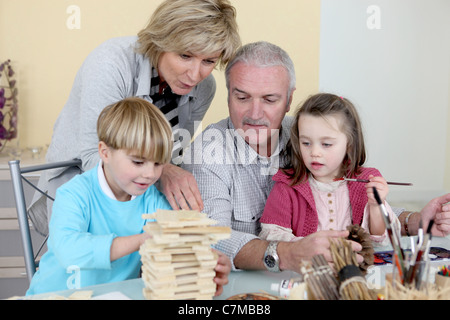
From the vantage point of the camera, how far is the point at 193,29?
177 cm

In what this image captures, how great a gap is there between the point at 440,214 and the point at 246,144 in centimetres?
74

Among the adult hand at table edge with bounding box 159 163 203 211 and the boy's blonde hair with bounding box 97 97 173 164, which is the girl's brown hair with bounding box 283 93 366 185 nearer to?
the adult hand at table edge with bounding box 159 163 203 211

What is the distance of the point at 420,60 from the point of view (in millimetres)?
3729

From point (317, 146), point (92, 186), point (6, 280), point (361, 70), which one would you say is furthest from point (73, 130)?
point (361, 70)

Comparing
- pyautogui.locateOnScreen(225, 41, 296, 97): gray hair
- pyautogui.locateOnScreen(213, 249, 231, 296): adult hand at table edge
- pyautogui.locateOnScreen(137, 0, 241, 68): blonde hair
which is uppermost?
pyautogui.locateOnScreen(137, 0, 241, 68): blonde hair

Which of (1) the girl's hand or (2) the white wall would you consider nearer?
(1) the girl's hand

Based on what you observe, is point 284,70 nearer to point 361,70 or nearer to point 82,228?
point 82,228

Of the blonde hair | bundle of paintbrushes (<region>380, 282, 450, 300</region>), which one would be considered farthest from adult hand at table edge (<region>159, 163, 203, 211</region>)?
bundle of paintbrushes (<region>380, 282, 450, 300</region>)

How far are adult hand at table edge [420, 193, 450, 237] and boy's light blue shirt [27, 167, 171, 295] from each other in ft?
2.91

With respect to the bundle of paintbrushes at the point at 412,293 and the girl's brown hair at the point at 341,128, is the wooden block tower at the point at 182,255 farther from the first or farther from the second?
the girl's brown hair at the point at 341,128

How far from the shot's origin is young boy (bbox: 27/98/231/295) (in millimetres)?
1391

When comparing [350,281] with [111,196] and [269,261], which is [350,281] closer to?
[269,261]

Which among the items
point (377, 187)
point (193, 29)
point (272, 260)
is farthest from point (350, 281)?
point (193, 29)

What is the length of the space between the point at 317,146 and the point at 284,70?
38 centimetres
